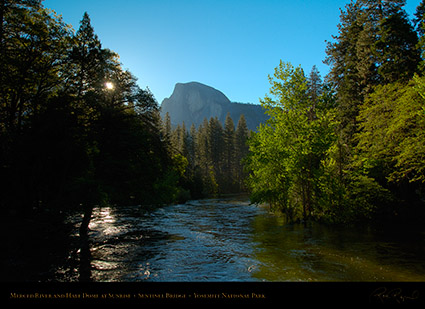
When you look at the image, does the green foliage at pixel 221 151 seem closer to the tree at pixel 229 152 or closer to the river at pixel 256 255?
the tree at pixel 229 152

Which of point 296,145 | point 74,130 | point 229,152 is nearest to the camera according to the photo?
point 74,130

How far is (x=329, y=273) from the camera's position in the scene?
28.2ft

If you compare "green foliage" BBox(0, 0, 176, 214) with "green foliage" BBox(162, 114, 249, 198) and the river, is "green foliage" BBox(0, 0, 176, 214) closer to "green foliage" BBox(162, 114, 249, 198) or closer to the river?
the river

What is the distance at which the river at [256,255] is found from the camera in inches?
337

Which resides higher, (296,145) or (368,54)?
(368,54)

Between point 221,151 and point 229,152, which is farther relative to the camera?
point 229,152

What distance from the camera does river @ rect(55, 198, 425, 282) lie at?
8.55 meters

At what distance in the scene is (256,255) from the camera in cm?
1107

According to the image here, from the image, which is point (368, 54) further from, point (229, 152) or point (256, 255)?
point (229, 152)

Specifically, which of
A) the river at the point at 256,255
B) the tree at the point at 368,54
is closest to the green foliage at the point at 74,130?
the river at the point at 256,255
